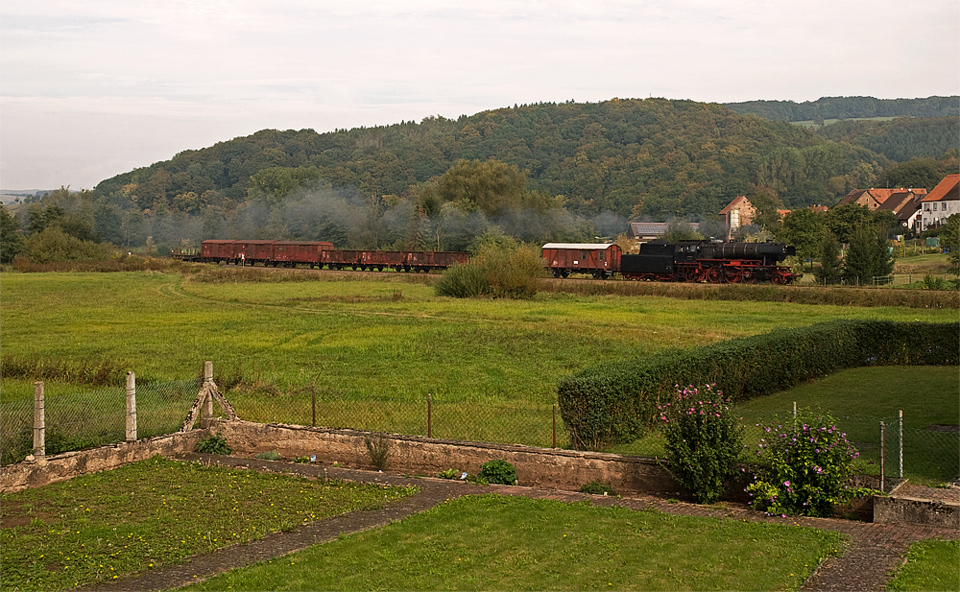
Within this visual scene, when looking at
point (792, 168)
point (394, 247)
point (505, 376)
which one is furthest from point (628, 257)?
point (792, 168)

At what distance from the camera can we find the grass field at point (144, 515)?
934 cm

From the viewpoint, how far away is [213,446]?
50.2ft

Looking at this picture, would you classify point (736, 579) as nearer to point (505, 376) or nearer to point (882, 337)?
point (505, 376)

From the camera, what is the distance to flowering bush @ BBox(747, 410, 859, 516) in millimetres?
11047

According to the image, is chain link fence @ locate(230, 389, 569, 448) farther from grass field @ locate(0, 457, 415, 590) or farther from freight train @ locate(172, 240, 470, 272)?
freight train @ locate(172, 240, 470, 272)

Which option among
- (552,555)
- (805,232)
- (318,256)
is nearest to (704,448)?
(552,555)

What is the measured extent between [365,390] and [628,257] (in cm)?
4589

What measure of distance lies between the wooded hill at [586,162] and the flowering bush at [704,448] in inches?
4880

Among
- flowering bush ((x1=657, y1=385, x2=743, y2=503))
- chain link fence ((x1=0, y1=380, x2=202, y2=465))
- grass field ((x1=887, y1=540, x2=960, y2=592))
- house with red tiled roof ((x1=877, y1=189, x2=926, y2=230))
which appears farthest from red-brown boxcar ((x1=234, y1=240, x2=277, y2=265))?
grass field ((x1=887, y1=540, x2=960, y2=592))

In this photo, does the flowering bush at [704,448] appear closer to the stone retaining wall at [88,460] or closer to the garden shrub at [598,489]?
the garden shrub at [598,489]

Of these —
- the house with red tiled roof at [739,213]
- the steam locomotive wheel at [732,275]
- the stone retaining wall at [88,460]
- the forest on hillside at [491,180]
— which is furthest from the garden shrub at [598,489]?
the house with red tiled roof at [739,213]

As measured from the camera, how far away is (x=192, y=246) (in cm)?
12706

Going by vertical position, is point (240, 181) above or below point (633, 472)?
above

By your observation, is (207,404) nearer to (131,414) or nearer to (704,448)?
(131,414)
